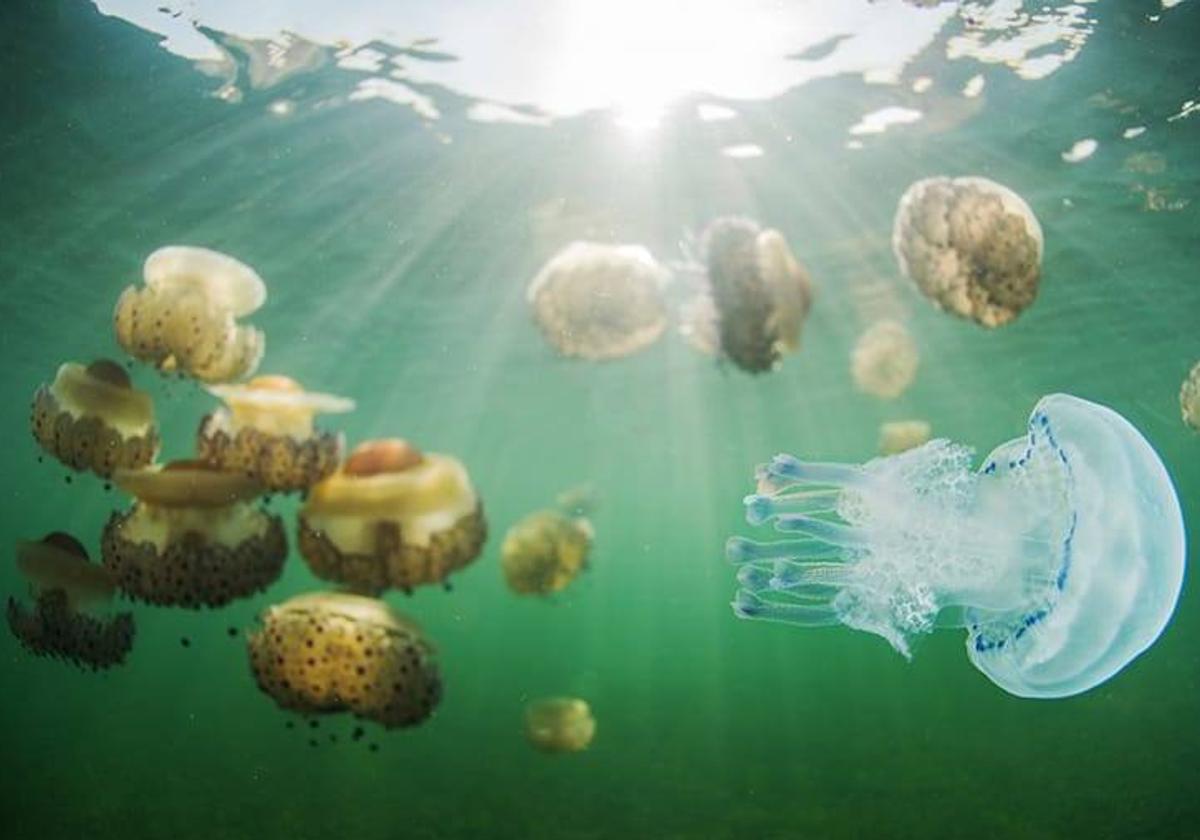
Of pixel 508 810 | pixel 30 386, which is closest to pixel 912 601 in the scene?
pixel 508 810

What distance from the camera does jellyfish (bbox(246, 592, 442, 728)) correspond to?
12.6ft

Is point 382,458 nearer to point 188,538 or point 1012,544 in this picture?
point 188,538

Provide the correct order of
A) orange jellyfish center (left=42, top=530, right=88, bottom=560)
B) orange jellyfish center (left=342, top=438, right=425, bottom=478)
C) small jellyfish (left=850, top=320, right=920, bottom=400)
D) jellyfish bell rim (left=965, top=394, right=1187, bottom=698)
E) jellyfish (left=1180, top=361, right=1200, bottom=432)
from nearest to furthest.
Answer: jellyfish bell rim (left=965, top=394, right=1187, bottom=698) → orange jellyfish center (left=342, top=438, right=425, bottom=478) → orange jellyfish center (left=42, top=530, right=88, bottom=560) → jellyfish (left=1180, top=361, right=1200, bottom=432) → small jellyfish (left=850, top=320, right=920, bottom=400)

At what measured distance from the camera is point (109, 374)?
4801 mm

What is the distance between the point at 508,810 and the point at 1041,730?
10.4 meters

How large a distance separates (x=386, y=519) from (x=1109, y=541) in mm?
3302

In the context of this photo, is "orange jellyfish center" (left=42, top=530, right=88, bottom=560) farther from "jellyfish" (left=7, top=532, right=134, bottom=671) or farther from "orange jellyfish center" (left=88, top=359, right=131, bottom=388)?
"orange jellyfish center" (left=88, top=359, right=131, bottom=388)

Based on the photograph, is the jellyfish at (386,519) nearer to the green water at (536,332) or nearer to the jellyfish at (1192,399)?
the green water at (536,332)

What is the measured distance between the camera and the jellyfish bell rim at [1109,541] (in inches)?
161

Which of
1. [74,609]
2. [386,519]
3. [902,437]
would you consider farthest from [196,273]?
[902,437]

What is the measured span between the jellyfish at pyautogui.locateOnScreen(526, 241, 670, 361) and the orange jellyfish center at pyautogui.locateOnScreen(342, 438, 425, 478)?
1.49 metres

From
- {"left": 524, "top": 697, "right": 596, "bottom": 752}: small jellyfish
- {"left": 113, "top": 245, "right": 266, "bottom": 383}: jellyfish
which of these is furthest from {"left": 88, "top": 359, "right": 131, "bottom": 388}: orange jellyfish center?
{"left": 524, "top": 697, "right": 596, "bottom": 752}: small jellyfish

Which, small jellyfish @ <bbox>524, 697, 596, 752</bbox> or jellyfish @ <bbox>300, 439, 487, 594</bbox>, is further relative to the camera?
small jellyfish @ <bbox>524, 697, 596, 752</bbox>

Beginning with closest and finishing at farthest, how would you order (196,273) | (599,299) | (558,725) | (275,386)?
(275,386)
(196,273)
(599,299)
(558,725)
